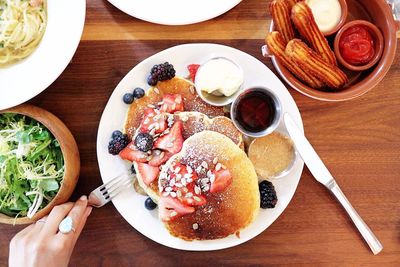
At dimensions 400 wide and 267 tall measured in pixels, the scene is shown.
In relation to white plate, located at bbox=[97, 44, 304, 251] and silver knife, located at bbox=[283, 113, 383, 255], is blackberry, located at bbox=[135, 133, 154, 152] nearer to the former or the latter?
white plate, located at bbox=[97, 44, 304, 251]

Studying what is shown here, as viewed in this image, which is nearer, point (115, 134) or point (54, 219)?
point (54, 219)

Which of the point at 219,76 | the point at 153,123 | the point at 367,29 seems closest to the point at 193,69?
the point at 219,76

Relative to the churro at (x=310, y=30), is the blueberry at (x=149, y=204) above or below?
below

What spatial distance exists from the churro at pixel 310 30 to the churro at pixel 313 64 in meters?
0.03

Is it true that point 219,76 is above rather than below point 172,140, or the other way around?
above

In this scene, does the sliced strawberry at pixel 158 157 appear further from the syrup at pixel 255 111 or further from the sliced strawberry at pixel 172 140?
the syrup at pixel 255 111

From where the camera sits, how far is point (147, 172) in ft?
4.97

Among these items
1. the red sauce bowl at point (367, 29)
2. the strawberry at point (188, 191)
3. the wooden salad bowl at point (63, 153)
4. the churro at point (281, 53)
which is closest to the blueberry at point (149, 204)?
the strawberry at point (188, 191)

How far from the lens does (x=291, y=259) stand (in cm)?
166

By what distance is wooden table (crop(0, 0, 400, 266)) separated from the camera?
1595 millimetres

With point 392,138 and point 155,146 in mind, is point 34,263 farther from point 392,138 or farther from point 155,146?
point 392,138

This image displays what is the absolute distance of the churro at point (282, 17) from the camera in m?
1.49

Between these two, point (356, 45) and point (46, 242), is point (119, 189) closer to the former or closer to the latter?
point (46, 242)

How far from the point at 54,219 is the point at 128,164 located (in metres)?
0.28
